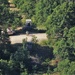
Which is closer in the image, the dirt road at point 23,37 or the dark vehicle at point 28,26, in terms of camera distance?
the dirt road at point 23,37

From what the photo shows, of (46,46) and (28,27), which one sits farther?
(28,27)

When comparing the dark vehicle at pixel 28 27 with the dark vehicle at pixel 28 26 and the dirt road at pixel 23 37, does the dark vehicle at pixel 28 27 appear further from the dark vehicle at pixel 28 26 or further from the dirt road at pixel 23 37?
the dirt road at pixel 23 37

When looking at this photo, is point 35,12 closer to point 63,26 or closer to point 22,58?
point 63,26

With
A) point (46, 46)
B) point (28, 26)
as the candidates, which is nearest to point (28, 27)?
point (28, 26)

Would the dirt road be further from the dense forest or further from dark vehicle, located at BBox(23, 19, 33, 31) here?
dark vehicle, located at BBox(23, 19, 33, 31)

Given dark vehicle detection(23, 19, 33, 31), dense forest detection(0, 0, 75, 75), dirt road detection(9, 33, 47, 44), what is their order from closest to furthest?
dense forest detection(0, 0, 75, 75), dirt road detection(9, 33, 47, 44), dark vehicle detection(23, 19, 33, 31)

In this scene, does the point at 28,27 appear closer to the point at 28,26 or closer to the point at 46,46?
the point at 28,26

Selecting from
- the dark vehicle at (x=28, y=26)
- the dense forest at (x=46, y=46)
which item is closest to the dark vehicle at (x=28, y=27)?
the dark vehicle at (x=28, y=26)

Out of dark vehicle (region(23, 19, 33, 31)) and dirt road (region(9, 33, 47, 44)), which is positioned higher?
dark vehicle (region(23, 19, 33, 31))

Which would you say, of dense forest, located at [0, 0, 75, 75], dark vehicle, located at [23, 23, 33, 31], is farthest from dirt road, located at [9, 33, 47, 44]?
dark vehicle, located at [23, 23, 33, 31]
